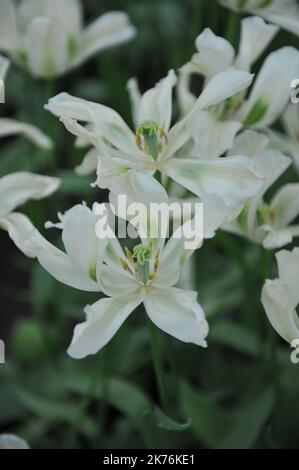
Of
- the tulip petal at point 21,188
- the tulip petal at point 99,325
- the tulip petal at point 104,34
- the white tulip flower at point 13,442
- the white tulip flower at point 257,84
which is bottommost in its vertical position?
the white tulip flower at point 13,442

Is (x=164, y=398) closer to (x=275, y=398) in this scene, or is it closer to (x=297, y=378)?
(x=275, y=398)

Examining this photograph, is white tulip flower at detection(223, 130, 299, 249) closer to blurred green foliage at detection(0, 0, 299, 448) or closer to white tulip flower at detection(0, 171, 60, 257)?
blurred green foliage at detection(0, 0, 299, 448)

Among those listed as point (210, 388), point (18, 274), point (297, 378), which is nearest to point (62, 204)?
point (18, 274)

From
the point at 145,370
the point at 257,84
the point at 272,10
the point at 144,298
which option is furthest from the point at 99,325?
the point at 145,370

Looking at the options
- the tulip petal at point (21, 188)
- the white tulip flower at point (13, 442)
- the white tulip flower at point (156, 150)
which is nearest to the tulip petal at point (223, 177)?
the white tulip flower at point (156, 150)

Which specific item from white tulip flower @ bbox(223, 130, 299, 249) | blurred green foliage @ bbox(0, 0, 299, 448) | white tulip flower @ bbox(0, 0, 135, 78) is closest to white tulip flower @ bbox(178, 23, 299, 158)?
white tulip flower @ bbox(223, 130, 299, 249)

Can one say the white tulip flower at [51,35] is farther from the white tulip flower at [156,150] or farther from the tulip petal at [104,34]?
the white tulip flower at [156,150]
